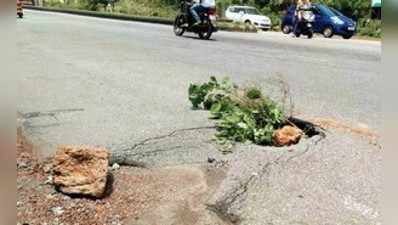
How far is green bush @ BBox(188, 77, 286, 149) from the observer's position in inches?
123

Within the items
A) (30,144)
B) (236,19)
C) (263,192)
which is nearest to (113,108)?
(30,144)

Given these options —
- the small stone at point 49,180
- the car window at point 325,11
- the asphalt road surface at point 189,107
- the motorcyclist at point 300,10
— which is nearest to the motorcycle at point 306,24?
the motorcyclist at point 300,10

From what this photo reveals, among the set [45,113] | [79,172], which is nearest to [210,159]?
[79,172]

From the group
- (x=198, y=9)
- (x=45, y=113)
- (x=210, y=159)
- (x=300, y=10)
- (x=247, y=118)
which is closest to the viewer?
(x=210, y=159)

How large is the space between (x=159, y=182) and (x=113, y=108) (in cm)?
161

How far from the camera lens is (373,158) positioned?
2.79 metres

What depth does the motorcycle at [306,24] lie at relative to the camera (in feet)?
44.5

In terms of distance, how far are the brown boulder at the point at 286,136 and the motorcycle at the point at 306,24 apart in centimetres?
1072

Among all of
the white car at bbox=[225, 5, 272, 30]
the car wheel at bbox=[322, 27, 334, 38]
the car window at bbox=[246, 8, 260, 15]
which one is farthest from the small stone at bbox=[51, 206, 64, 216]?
the car window at bbox=[246, 8, 260, 15]

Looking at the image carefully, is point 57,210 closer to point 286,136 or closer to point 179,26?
point 286,136

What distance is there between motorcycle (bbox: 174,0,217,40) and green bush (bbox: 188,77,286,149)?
7.13m

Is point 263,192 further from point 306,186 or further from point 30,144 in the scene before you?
point 30,144

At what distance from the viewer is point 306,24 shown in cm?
1353

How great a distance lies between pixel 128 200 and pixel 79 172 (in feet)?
0.75
